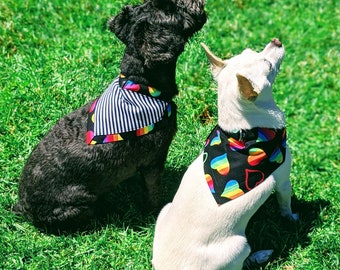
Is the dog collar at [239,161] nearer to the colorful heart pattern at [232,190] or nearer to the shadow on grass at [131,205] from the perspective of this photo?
the colorful heart pattern at [232,190]

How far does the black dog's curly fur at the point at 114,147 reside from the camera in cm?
391

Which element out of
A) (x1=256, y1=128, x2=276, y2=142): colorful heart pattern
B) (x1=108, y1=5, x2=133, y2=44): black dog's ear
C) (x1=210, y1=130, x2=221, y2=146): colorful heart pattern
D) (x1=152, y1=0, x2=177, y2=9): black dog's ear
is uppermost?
(x1=152, y1=0, x2=177, y2=9): black dog's ear

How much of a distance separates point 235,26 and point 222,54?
0.68 metres

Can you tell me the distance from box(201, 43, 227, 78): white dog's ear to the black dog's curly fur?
382 mm

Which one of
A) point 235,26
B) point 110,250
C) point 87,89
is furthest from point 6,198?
point 235,26

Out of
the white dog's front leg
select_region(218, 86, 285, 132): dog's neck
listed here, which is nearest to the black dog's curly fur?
select_region(218, 86, 285, 132): dog's neck

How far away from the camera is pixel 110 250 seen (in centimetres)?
429

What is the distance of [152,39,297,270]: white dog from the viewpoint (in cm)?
355

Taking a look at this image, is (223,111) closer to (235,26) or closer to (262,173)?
(262,173)

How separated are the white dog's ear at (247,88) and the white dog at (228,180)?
0.14 m

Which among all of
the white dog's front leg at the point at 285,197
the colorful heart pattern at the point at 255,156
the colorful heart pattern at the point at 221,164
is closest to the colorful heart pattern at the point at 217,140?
the colorful heart pattern at the point at 221,164

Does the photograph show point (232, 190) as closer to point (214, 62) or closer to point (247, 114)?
point (247, 114)

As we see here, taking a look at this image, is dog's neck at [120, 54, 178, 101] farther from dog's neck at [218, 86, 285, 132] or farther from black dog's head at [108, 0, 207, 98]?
dog's neck at [218, 86, 285, 132]

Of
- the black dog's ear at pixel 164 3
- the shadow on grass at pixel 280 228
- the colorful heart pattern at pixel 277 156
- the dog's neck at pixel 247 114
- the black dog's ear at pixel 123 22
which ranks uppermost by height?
the black dog's ear at pixel 164 3
